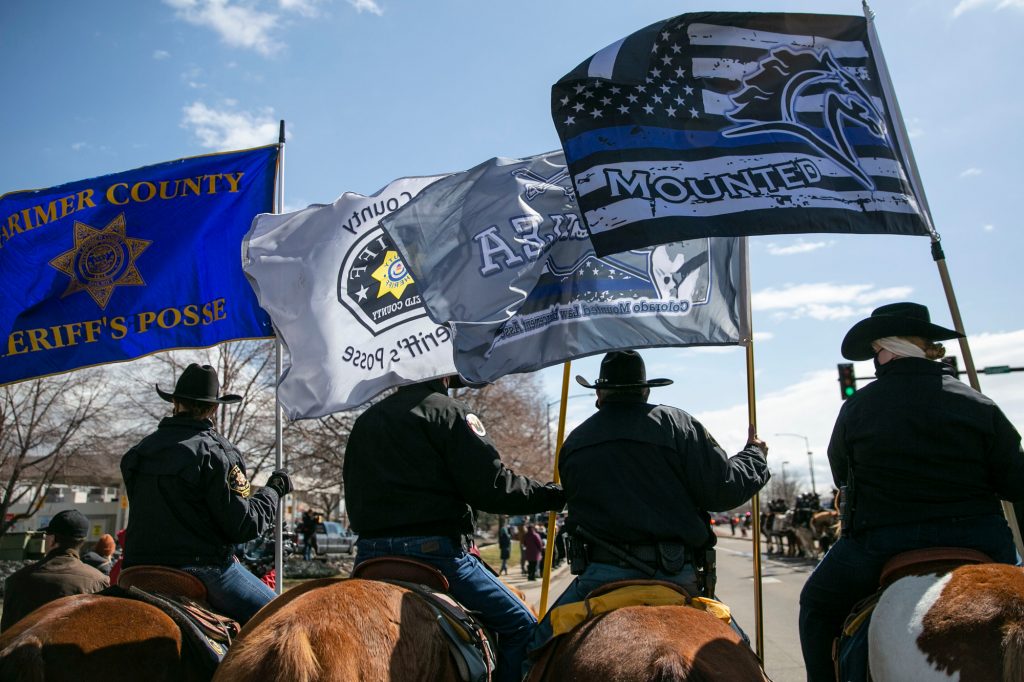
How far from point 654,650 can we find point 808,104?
11.5 feet

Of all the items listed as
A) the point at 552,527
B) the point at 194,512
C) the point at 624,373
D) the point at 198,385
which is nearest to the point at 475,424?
the point at 624,373

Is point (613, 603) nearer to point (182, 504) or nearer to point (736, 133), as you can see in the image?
point (182, 504)

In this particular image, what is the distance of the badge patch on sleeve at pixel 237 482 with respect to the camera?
5.00 metres

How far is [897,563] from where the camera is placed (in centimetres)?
368

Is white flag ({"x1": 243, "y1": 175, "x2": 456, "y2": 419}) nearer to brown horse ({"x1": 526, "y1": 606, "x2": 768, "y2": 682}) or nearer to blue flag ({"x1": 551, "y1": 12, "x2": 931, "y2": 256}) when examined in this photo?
blue flag ({"x1": 551, "y1": 12, "x2": 931, "y2": 256})

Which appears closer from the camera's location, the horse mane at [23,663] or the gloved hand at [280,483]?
the horse mane at [23,663]

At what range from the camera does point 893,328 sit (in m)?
4.12

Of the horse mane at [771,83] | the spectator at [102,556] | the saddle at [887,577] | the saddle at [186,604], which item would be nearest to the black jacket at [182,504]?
the saddle at [186,604]

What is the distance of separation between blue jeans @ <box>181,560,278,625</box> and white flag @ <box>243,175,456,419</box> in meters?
1.36

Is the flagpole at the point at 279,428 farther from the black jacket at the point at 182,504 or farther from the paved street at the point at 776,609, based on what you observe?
the paved street at the point at 776,609

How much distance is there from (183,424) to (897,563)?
4.02m

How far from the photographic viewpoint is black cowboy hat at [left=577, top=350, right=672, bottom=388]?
4457mm

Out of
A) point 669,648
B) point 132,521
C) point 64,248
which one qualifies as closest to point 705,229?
point 669,648

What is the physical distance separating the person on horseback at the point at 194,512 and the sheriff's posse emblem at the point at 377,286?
1.76 m
